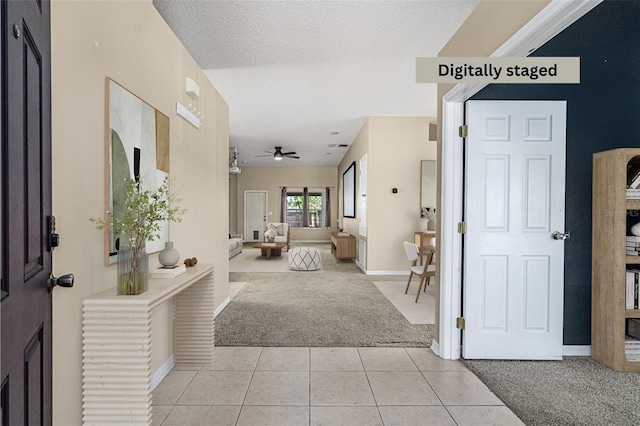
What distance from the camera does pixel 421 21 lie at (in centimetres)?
288

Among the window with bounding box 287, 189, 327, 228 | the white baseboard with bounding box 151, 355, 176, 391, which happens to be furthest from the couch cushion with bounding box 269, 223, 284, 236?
the white baseboard with bounding box 151, 355, 176, 391

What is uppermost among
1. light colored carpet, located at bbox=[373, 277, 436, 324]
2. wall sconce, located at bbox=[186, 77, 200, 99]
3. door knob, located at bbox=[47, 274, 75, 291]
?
wall sconce, located at bbox=[186, 77, 200, 99]

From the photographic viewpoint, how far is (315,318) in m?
3.62

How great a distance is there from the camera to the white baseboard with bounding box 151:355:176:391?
2225 mm

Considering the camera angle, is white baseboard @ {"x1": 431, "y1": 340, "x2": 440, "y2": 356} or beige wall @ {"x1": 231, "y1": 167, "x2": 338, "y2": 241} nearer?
white baseboard @ {"x1": 431, "y1": 340, "x2": 440, "y2": 356}

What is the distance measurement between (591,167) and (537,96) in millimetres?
745

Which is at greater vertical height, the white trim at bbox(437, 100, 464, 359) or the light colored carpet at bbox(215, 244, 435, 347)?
the white trim at bbox(437, 100, 464, 359)

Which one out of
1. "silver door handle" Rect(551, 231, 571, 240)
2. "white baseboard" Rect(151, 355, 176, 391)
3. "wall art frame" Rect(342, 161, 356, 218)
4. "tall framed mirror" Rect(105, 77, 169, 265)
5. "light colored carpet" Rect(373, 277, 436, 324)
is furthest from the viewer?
"wall art frame" Rect(342, 161, 356, 218)

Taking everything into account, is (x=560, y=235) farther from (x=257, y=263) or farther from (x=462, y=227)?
(x=257, y=263)

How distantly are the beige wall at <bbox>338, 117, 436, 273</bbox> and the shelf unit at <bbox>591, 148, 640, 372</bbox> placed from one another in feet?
11.5

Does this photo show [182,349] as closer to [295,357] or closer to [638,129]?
[295,357]

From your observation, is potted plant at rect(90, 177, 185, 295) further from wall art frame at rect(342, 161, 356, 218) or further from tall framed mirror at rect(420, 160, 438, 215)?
wall art frame at rect(342, 161, 356, 218)

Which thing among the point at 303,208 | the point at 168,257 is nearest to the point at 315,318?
the point at 168,257

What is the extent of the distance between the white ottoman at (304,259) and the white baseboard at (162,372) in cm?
398
